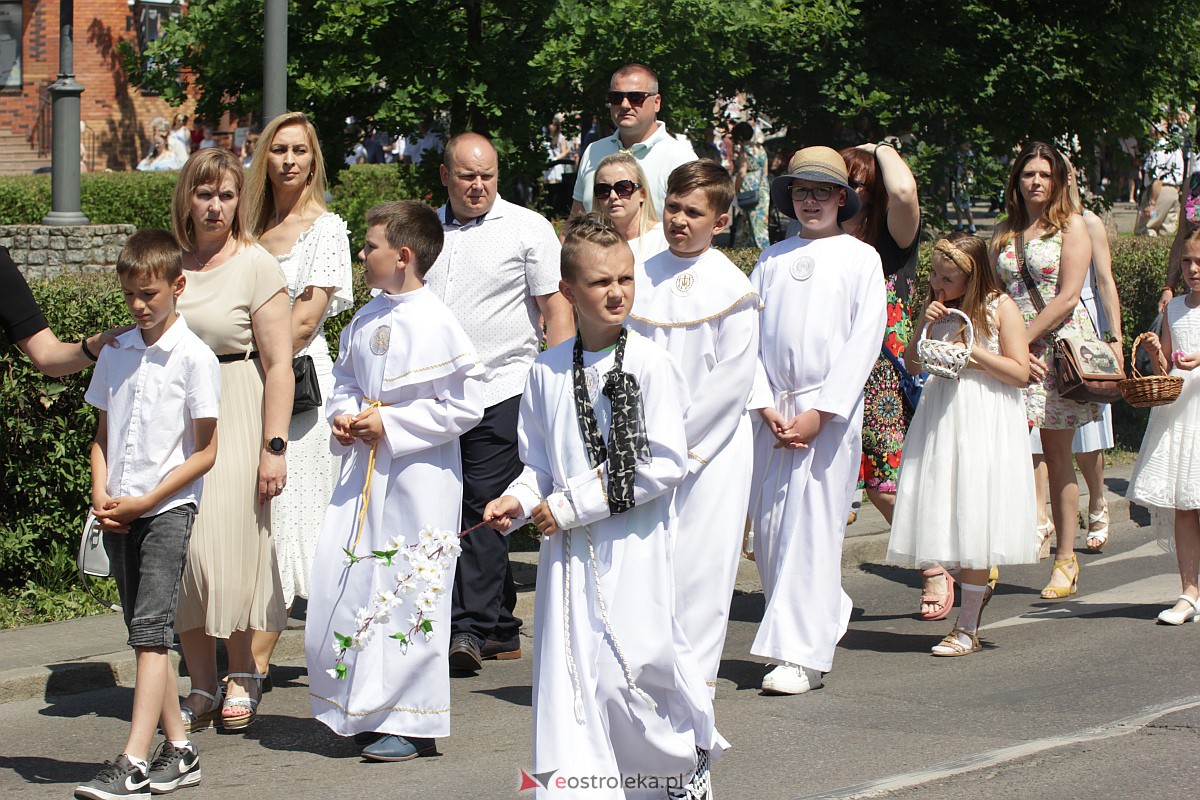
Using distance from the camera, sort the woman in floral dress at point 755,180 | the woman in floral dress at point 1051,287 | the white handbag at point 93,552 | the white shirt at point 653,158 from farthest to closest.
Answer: the woman in floral dress at point 755,180 → the woman in floral dress at point 1051,287 → the white shirt at point 653,158 → the white handbag at point 93,552

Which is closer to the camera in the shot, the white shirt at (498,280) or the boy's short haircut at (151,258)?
the boy's short haircut at (151,258)

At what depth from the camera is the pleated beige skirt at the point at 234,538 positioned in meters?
5.73

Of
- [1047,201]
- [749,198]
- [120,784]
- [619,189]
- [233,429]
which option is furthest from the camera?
[749,198]

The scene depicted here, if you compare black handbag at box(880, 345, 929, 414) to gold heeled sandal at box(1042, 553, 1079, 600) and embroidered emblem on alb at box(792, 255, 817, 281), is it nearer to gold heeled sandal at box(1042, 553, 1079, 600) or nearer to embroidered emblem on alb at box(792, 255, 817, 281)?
gold heeled sandal at box(1042, 553, 1079, 600)

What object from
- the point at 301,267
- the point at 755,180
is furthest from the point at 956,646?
the point at 755,180

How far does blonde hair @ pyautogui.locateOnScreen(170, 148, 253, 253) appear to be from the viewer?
19.1ft

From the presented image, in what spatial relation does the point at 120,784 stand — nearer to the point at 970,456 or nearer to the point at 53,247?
the point at 970,456

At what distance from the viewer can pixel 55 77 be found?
1287 inches

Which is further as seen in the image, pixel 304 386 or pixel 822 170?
pixel 822 170

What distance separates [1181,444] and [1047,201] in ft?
4.77

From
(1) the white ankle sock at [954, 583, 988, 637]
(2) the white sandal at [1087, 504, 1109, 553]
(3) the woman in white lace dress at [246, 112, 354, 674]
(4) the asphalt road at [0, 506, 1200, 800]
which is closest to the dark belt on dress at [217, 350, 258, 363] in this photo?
(3) the woman in white lace dress at [246, 112, 354, 674]

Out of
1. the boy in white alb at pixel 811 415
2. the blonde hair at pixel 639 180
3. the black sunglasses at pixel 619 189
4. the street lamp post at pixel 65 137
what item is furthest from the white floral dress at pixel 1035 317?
the street lamp post at pixel 65 137

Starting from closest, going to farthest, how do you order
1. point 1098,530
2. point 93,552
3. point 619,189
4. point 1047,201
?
point 93,552 < point 619,189 < point 1047,201 < point 1098,530

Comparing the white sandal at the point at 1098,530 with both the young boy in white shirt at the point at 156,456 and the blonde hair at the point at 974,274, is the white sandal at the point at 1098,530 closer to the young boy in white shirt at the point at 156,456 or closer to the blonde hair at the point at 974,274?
the blonde hair at the point at 974,274
